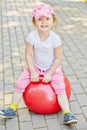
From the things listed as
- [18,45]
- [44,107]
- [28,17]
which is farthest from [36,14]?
[28,17]

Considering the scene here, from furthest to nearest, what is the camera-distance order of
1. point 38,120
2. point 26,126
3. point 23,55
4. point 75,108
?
point 23,55, point 75,108, point 38,120, point 26,126

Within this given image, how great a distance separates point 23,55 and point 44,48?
2.06 metres

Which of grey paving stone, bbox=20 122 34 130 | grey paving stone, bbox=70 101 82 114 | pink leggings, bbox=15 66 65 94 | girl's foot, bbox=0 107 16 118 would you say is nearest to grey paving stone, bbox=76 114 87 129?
grey paving stone, bbox=70 101 82 114

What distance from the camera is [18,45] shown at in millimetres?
6156

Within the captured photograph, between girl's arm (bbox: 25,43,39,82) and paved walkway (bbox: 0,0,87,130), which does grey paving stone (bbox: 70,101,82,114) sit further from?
girl's arm (bbox: 25,43,39,82)

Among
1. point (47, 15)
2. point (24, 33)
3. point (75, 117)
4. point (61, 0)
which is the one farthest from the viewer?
point (61, 0)

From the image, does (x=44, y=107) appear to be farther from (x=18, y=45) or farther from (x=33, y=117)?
(x=18, y=45)

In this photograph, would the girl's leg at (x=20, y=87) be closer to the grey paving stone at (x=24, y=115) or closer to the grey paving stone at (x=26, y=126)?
the grey paving stone at (x=24, y=115)

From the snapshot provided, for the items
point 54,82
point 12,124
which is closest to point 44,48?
point 54,82

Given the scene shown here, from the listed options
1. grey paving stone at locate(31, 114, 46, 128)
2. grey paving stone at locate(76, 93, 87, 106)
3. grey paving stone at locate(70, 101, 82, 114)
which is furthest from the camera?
grey paving stone at locate(76, 93, 87, 106)

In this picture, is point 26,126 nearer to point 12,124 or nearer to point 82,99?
point 12,124

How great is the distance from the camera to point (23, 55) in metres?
5.64

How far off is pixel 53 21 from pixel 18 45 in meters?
2.68

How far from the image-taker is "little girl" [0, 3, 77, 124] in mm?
3479
